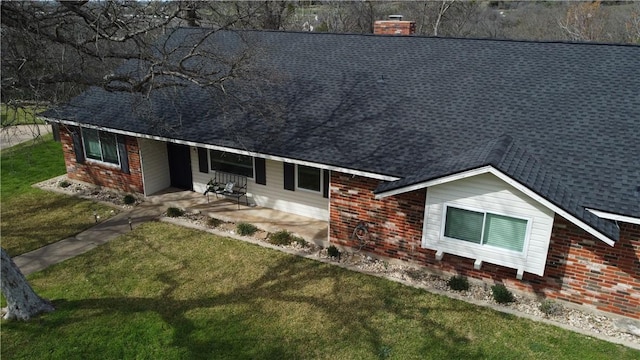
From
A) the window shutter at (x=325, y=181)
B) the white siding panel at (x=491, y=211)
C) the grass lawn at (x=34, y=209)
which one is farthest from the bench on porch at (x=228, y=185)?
the white siding panel at (x=491, y=211)

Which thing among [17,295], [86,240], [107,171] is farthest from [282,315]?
[107,171]

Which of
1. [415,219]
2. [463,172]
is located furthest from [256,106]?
[463,172]

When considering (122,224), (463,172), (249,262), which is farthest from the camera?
(122,224)

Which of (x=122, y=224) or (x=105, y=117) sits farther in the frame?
(x=105, y=117)

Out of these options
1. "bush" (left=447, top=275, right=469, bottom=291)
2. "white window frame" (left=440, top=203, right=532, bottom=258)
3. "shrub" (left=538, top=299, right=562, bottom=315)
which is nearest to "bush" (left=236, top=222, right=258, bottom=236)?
"white window frame" (left=440, top=203, right=532, bottom=258)

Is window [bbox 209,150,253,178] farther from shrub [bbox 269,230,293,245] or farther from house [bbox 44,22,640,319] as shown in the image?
shrub [bbox 269,230,293,245]

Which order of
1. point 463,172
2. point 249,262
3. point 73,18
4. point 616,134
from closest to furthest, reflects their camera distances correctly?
point 463,172 → point 616,134 → point 249,262 → point 73,18

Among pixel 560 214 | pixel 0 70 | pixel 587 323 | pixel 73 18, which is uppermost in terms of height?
pixel 73 18

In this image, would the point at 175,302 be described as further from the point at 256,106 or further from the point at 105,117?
the point at 105,117
